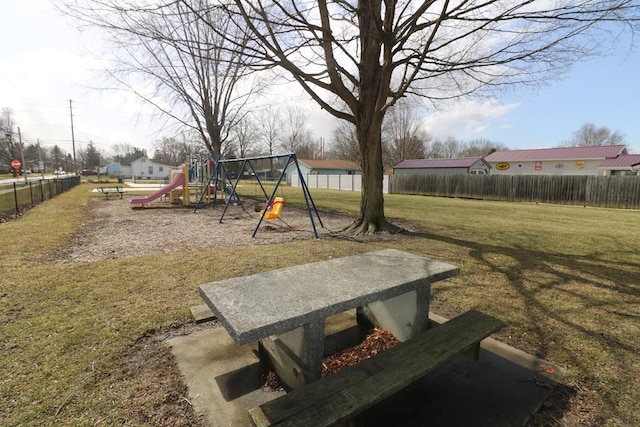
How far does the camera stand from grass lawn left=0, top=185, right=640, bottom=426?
2084 mm

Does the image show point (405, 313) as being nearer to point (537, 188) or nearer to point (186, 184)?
point (186, 184)

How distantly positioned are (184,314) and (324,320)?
202cm

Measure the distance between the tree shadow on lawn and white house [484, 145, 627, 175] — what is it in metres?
27.6

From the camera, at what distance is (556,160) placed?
30.2 m

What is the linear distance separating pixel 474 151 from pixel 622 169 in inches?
1739

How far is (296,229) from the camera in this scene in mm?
9000

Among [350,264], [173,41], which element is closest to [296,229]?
[173,41]

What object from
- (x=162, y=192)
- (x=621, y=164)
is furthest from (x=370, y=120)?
(x=621, y=164)

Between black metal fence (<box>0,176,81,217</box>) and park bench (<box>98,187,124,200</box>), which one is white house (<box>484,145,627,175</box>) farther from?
black metal fence (<box>0,176,81,217</box>)

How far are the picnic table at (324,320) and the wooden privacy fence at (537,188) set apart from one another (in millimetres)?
20282

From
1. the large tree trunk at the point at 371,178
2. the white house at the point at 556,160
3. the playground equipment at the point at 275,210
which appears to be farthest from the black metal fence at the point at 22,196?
the white house at the point at 556,160

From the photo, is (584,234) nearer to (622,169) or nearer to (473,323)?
(473,323)

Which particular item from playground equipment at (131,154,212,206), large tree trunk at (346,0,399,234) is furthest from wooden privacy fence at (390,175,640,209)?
playground equipment at (131,154,212,206)

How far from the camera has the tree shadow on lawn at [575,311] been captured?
2277 millimetres
